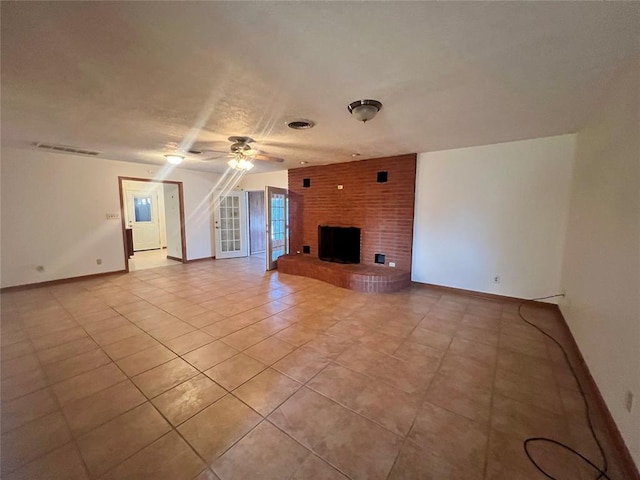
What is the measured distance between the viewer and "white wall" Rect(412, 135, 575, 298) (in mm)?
3541

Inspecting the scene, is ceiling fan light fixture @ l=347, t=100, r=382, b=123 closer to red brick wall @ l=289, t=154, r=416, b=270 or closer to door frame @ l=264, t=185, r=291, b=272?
red brick wall @ l=289, t=154, r=416, b=270

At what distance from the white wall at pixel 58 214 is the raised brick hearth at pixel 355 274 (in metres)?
3.90

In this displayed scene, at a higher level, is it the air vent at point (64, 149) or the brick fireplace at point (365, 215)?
the air vent at point (64, 149)

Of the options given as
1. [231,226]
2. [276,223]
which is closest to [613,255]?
[276,223]

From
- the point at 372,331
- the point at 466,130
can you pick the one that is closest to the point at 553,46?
the point at 466,130

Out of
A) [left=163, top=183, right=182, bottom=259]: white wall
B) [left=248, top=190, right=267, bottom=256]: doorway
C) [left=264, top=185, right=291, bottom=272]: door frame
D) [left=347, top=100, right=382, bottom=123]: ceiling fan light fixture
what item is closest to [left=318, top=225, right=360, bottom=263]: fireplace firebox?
[left=264, top=185, right=291, bottom=272]: door frame

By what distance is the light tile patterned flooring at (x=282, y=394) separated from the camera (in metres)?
1.42

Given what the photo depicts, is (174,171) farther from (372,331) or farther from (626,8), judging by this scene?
(626,8)

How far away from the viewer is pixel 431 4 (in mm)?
1222

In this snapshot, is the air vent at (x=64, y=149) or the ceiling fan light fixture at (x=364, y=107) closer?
the ceiling fan light fixture at (x=364, y=107)

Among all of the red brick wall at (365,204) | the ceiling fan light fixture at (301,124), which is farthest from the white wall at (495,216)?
the ceiling fan light fixture at (301,124)

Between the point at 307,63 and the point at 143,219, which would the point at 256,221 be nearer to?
the point at 143,219

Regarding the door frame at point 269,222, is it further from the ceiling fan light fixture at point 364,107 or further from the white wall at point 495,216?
the ceiling fan light fixture at point 364,107

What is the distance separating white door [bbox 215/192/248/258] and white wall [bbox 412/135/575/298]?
5.08 metres
